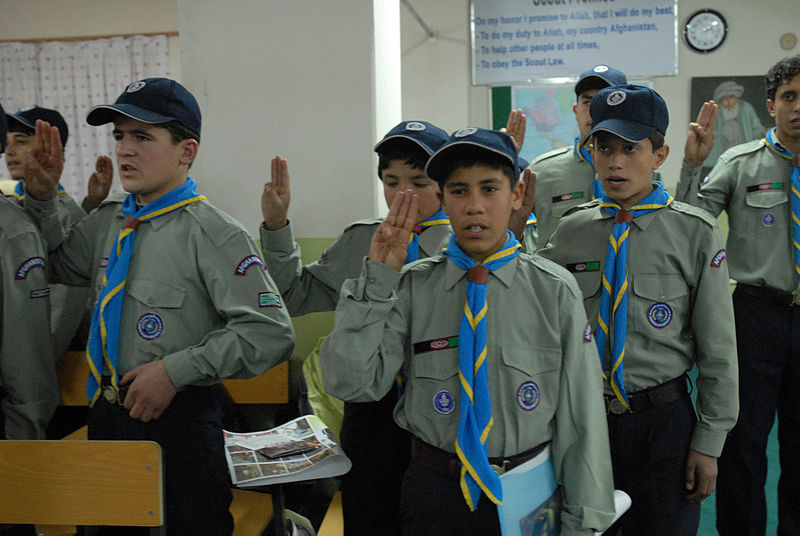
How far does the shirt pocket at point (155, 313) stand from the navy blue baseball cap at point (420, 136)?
69cm

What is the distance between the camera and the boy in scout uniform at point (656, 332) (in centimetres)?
171

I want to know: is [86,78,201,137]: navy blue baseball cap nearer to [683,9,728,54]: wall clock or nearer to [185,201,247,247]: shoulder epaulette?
[185,201,247,247]: shoulder epaulette

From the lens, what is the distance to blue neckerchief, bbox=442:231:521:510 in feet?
4.33

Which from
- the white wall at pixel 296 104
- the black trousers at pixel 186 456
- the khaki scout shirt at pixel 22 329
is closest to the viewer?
the black trousers at pixel 186 456

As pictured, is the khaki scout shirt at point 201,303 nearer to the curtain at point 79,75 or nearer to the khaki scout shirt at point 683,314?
the khaki scout shirt at point 683,314

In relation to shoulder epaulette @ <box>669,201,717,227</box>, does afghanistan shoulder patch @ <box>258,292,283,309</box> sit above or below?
below

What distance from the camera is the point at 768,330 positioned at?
2293mm

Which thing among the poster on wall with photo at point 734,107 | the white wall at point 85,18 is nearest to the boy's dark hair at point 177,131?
the white wall at point 85,18

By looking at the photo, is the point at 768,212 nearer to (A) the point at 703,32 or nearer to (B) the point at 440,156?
(B) the point at 440,156

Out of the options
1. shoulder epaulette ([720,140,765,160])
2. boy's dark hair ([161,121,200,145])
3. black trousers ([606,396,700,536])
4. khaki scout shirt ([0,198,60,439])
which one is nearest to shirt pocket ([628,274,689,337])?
black trousers ([606,396,700,536])

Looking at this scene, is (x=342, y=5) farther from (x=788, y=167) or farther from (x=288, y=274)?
(x=788, y=167)

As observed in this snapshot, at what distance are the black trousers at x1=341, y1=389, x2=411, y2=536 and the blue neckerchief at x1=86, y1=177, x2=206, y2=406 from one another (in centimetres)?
65

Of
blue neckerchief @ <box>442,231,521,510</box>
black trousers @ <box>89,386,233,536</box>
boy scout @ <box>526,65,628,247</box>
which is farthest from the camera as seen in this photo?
boy scout @ <box>526,65,628,247</box>

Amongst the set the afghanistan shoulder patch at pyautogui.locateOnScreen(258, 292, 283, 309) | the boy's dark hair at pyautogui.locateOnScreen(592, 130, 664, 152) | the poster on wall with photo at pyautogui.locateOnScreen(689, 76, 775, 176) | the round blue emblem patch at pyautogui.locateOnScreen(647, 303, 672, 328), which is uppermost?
the poster on wall with photo at pyautogui.locateOnScreen(689, 76, 775, 176)
